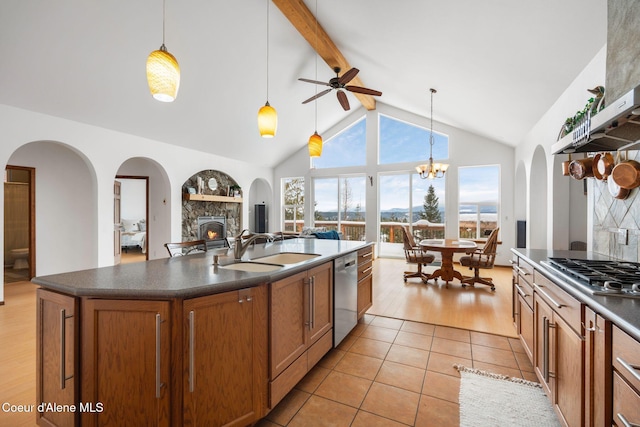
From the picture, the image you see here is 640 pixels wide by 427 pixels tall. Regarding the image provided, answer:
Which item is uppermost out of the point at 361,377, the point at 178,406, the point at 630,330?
the point at 630,330

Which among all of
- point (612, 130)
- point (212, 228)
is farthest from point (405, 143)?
point (612, 130)

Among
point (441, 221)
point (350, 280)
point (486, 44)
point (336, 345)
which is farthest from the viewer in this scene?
point (441, 221)

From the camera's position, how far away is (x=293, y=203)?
8617mm

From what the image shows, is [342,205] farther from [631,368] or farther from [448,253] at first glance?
[631,368]

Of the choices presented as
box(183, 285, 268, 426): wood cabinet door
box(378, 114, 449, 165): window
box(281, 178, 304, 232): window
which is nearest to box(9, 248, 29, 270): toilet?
box(281, 178, 304, 232): window

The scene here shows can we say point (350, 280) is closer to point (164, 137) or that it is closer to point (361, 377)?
point (361, 377)

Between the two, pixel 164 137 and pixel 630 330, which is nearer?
pixel 630 330

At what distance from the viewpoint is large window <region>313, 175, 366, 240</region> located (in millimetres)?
7742

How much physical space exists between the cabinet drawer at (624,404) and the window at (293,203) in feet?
25.2

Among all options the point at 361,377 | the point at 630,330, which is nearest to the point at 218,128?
the point at 361,377

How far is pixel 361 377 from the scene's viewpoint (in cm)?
207

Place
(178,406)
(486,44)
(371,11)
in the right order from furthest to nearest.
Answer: (371,11), (486,44), (178,406)

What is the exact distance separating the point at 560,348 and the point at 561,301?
26 centimetres

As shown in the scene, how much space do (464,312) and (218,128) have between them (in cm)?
532
